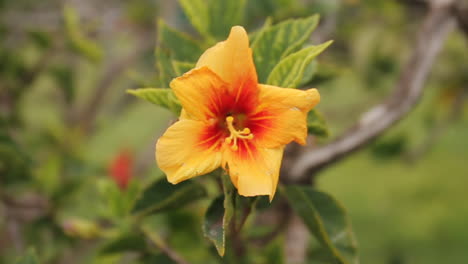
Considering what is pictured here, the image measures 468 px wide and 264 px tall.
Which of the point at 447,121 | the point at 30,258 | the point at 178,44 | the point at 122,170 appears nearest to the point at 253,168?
the point at 178,44

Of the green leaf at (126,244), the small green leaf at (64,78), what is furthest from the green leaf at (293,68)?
the small green leaf at (64,78)

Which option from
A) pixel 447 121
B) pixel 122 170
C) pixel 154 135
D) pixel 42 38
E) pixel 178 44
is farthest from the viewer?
pixel 154 135

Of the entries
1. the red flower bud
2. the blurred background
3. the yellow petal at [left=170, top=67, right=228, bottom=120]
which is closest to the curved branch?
the blurred background

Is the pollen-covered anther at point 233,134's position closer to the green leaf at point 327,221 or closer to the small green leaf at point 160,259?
the green leaf at point 327,221

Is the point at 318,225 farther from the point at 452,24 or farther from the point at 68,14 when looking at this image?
the point at 68,14

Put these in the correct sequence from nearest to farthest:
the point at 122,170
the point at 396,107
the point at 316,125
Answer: the point at 316,125 < the point at 396,107 < the point at 122,170

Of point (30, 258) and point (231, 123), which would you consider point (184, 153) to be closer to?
point (231, 123)

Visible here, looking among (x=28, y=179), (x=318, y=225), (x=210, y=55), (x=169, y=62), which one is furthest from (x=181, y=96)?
(x=28, y=179)

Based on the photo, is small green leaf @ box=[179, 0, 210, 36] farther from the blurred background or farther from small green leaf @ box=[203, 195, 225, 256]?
small green leaf @ box=[203, 195, 225, 256]
